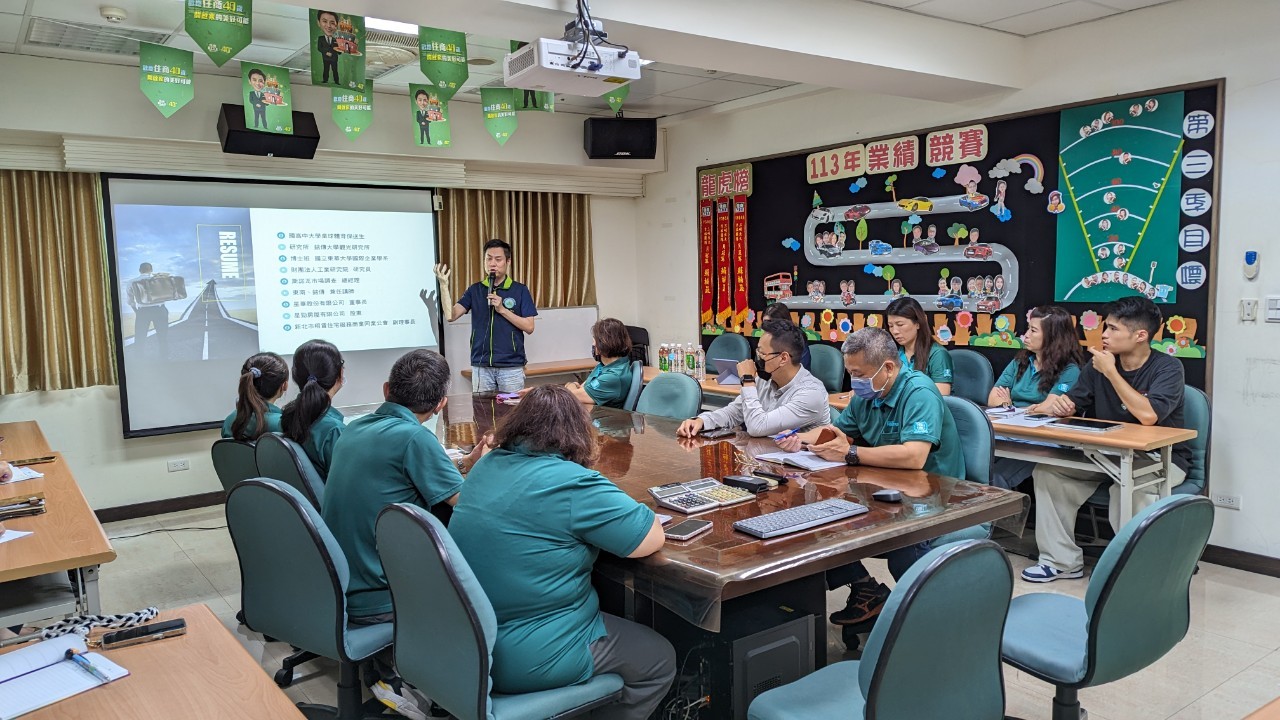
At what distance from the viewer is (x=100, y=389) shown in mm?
5477

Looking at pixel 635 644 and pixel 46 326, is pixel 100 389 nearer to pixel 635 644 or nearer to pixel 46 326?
pixel 46 326

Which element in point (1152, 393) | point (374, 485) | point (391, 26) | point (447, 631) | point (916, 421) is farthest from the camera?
point (391, 26)

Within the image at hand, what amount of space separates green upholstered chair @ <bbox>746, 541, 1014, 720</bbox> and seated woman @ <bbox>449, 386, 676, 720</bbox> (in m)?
0.42

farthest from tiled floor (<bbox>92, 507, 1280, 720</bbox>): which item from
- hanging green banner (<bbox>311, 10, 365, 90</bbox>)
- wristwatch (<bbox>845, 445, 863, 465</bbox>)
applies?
hanging green banner (<bbox>311, 10, 365, 90</bbox>)

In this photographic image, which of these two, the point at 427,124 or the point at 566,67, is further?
the point at 427,124

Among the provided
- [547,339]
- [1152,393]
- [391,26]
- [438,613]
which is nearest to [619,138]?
[547,339]

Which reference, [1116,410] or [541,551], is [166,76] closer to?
[541,551]

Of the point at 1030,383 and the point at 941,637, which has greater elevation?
the point at 1030,383

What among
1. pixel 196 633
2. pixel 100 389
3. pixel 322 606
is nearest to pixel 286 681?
pixel 322 606

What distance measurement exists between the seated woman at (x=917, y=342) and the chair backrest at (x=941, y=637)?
10.0 feet

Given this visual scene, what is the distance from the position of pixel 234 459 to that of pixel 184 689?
2.21 metres

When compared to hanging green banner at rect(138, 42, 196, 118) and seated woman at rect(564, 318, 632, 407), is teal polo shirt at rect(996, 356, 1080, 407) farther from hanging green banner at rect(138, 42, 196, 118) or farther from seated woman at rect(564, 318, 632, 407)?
hanging green banner at rect(138, 42, 196, 118)

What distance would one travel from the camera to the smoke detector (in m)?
4.06

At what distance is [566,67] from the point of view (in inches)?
121
